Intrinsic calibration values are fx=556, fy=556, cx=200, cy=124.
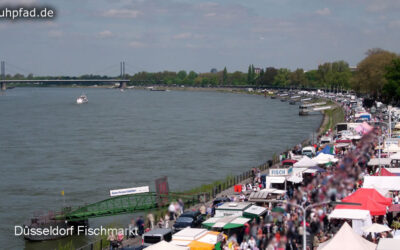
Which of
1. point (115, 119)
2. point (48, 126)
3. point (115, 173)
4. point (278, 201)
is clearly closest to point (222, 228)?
point (278, 201)

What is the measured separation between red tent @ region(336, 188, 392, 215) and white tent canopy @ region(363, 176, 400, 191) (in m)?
1.67

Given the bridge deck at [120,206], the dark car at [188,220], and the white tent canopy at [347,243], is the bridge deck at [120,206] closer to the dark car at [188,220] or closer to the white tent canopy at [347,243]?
the dark car at [188,220]

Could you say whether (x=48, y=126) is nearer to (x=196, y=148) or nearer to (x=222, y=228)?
(x=196, y=148)

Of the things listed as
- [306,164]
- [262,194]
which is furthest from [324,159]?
[262,194]

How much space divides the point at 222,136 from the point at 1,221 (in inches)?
1094

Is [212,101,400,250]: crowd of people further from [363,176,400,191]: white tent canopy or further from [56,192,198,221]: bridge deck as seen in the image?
[56,192,198,221]: bridge deck

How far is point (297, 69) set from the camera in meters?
158

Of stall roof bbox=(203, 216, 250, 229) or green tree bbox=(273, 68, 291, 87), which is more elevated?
green tree bbox=(273, 68, 291, 87)

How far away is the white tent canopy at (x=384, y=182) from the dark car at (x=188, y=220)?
4695 mm

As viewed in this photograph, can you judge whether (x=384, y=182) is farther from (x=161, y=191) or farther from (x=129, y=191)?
(x=129, y=191)

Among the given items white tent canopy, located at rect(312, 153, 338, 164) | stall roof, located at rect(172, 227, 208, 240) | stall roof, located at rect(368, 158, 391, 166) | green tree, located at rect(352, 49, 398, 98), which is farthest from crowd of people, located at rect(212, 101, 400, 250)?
green tree, located at rect(352, 49, 398, 98)

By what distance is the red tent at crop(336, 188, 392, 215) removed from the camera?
13141 mm

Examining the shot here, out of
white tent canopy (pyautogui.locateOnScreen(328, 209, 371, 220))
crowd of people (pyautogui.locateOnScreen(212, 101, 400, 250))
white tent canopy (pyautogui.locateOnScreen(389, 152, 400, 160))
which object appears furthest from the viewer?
white tent canopy (pyautogui.locateOnScreen(389, 152, 400, 160))

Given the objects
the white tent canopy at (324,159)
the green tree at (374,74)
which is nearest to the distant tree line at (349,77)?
the green tree at (374,74)
